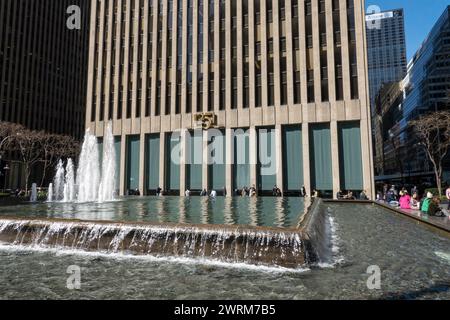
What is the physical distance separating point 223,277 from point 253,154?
27210mm

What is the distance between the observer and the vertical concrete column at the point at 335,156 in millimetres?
30375

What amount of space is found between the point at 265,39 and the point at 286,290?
32.3 metres

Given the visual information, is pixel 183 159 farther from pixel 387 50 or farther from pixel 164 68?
pixel 387 50

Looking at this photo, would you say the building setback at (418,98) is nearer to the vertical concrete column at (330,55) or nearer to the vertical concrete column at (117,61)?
the vertical concrete column at (330,55)

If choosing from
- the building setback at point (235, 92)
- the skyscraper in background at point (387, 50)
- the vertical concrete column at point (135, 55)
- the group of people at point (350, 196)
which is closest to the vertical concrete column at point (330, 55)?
the building setback at point (235, 92)

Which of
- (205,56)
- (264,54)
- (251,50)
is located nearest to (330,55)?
(264,54)

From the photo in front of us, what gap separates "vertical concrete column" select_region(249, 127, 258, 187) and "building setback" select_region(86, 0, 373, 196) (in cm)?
10

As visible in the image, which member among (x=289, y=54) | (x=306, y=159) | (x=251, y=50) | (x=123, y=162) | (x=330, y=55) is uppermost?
(x=251, y=50)

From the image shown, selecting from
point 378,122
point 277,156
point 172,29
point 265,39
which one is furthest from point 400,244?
point 378,122

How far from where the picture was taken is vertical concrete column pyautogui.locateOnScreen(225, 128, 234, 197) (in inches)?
1330

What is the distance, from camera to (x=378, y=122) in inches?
6624

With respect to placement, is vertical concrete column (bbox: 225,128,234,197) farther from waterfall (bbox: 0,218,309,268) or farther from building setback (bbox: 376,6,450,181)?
building setback (bbox: 376,6,450,181)

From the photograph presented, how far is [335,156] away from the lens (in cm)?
3062

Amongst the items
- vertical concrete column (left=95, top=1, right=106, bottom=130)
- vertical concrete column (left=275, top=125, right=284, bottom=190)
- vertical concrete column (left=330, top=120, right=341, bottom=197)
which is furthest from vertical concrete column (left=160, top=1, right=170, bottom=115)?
vertical concrete column (left=330, top=120, right=341, bottom=197)
